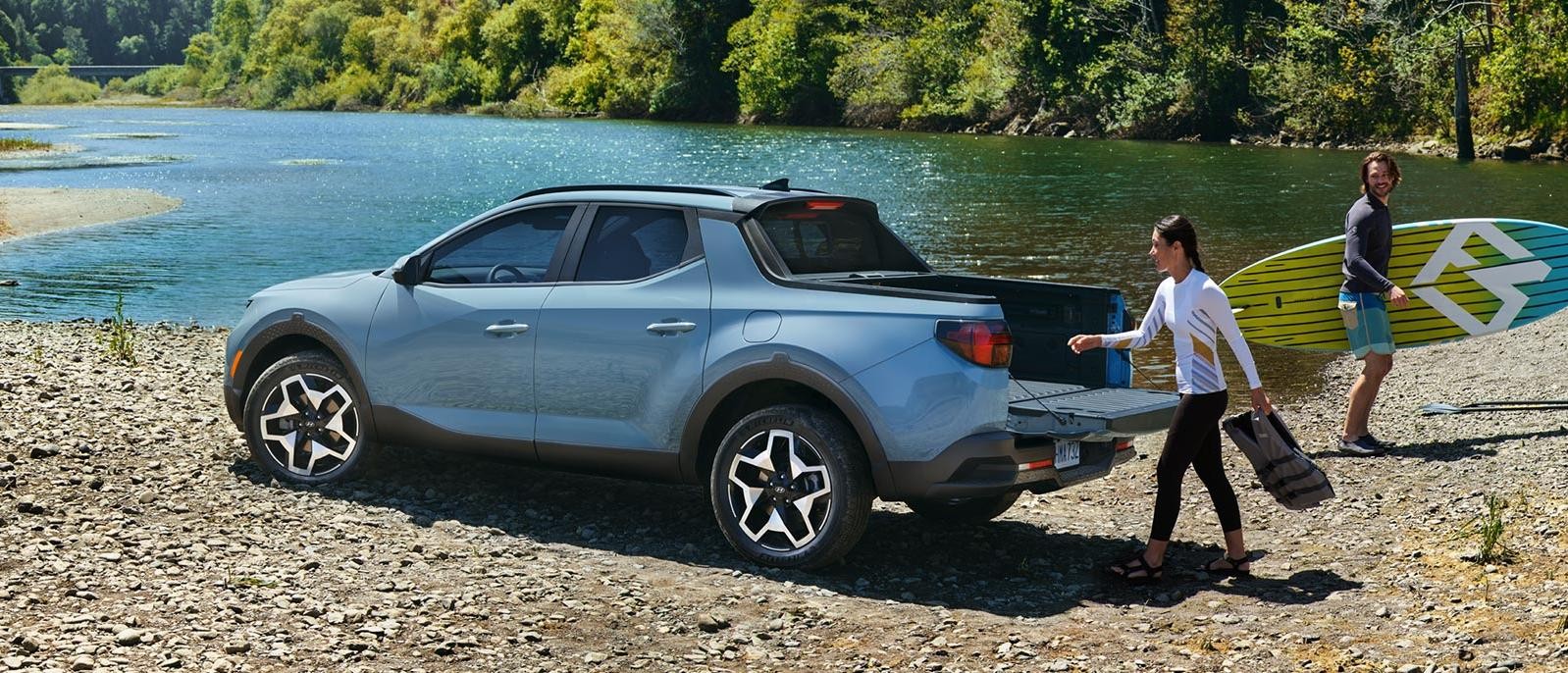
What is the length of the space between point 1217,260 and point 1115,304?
64.8 feet

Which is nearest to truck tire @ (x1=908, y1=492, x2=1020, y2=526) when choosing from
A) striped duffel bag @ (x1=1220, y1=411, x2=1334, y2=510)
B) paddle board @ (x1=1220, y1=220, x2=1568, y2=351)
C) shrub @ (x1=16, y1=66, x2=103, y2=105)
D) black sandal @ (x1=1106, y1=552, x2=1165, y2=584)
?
black sandal @ (x1=1106, y1=552, x2=1165, y2=584)

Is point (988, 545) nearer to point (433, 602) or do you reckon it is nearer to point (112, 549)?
point (433, 602)

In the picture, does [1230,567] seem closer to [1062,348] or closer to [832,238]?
[1062,348]

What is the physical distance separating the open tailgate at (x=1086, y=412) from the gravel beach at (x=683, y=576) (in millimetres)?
789

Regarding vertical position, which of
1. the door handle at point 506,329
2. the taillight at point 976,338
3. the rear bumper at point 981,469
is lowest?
the rear bumper at point 981,469

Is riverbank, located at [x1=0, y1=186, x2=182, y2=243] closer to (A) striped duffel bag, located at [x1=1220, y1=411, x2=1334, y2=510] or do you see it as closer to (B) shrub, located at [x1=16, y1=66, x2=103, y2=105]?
(A) striped duffel bag, located at [x1=1220, y1=411, x2=1334, y2=510]

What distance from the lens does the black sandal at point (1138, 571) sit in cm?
753

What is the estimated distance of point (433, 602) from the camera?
6.96m

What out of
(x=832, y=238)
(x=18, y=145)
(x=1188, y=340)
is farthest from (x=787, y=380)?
(x=18, y=145)

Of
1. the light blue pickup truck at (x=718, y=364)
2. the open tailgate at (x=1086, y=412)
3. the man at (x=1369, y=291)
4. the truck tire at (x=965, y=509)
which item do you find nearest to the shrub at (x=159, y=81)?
the light blue pickup truck at (x=718, y=364)

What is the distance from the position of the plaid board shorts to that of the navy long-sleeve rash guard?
0.38ft

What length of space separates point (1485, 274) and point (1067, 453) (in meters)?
5.84

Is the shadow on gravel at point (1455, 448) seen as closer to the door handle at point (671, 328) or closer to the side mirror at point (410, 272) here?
the door handle at point (671, 328)

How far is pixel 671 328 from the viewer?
25.2ft
